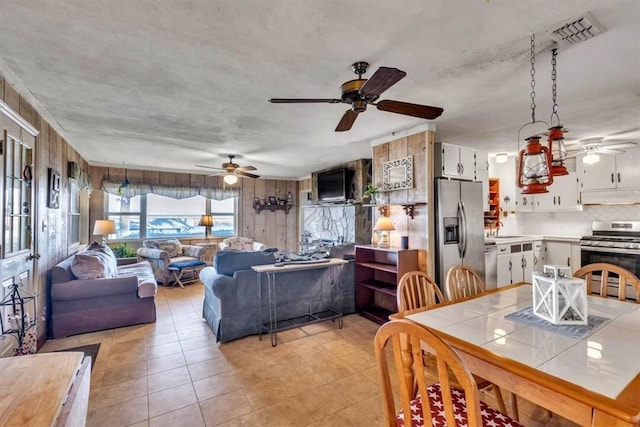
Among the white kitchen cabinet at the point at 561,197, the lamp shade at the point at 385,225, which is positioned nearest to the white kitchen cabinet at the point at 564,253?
the white kitchen cabinet at the point at 561,197

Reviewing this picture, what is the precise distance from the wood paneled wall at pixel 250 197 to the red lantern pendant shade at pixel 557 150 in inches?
278

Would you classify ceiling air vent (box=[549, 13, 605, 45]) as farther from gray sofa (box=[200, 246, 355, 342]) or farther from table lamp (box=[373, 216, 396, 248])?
gray sofa (box=[200, 246, 355, 342])

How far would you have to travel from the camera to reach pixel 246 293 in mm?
3338

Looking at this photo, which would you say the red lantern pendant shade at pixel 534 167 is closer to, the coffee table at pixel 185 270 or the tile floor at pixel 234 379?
the tile floor at pixel 234 379

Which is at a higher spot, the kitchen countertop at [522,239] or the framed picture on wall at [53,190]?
the framed picture on wall at [53,190]

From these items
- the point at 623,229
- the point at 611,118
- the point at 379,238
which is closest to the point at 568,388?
the point at 379,238

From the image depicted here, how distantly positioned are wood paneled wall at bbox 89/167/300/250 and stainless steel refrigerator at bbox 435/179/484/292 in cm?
542

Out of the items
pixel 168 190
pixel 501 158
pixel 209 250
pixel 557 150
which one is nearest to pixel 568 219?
pixel 501 158

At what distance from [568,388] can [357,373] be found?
1864mm

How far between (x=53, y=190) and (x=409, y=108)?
13.4 ft

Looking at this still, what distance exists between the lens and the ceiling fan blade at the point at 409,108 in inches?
88.4

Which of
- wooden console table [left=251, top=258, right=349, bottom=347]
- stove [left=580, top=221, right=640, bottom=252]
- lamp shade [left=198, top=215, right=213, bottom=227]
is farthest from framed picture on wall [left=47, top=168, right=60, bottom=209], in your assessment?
stove [left=580, top=221, right=640, bottom=252]

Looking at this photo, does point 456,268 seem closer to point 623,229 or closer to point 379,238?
point 379,238

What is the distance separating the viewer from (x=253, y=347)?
3117mm
